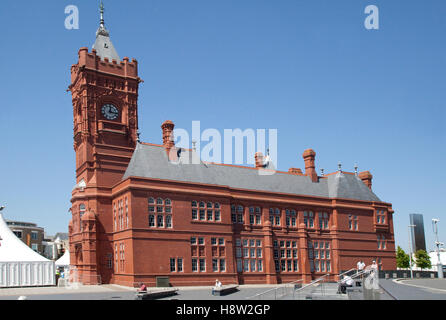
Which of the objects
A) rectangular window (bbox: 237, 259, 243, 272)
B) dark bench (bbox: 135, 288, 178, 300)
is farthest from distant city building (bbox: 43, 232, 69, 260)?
dark bench (bbox: 135, 288, 178, 300)

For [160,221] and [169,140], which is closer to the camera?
[160,221]

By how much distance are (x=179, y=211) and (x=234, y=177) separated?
10.4 m

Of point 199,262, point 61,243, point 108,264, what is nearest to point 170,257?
point 199,262

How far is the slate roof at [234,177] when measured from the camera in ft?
169

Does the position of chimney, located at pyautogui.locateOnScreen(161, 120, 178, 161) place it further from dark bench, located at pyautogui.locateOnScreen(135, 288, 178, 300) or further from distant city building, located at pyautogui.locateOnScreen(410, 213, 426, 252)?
distant city building, located at pyautogui.locateOnScreen(410, 213, 426, 252)

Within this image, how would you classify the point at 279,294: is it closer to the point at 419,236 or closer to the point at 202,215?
the point at 202,215

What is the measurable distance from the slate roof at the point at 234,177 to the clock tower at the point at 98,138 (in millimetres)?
3254

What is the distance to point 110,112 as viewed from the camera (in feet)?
184

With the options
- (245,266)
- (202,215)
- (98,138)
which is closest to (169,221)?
(202,215)

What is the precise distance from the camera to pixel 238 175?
58.6 meters

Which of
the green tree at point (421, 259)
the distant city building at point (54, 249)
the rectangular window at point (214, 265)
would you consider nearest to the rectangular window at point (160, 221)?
the rectangular window at point (214, 265)

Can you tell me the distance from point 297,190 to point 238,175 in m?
8.11

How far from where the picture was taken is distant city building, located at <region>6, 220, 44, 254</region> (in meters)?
106

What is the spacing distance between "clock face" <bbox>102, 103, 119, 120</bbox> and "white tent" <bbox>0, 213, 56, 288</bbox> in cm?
1568
